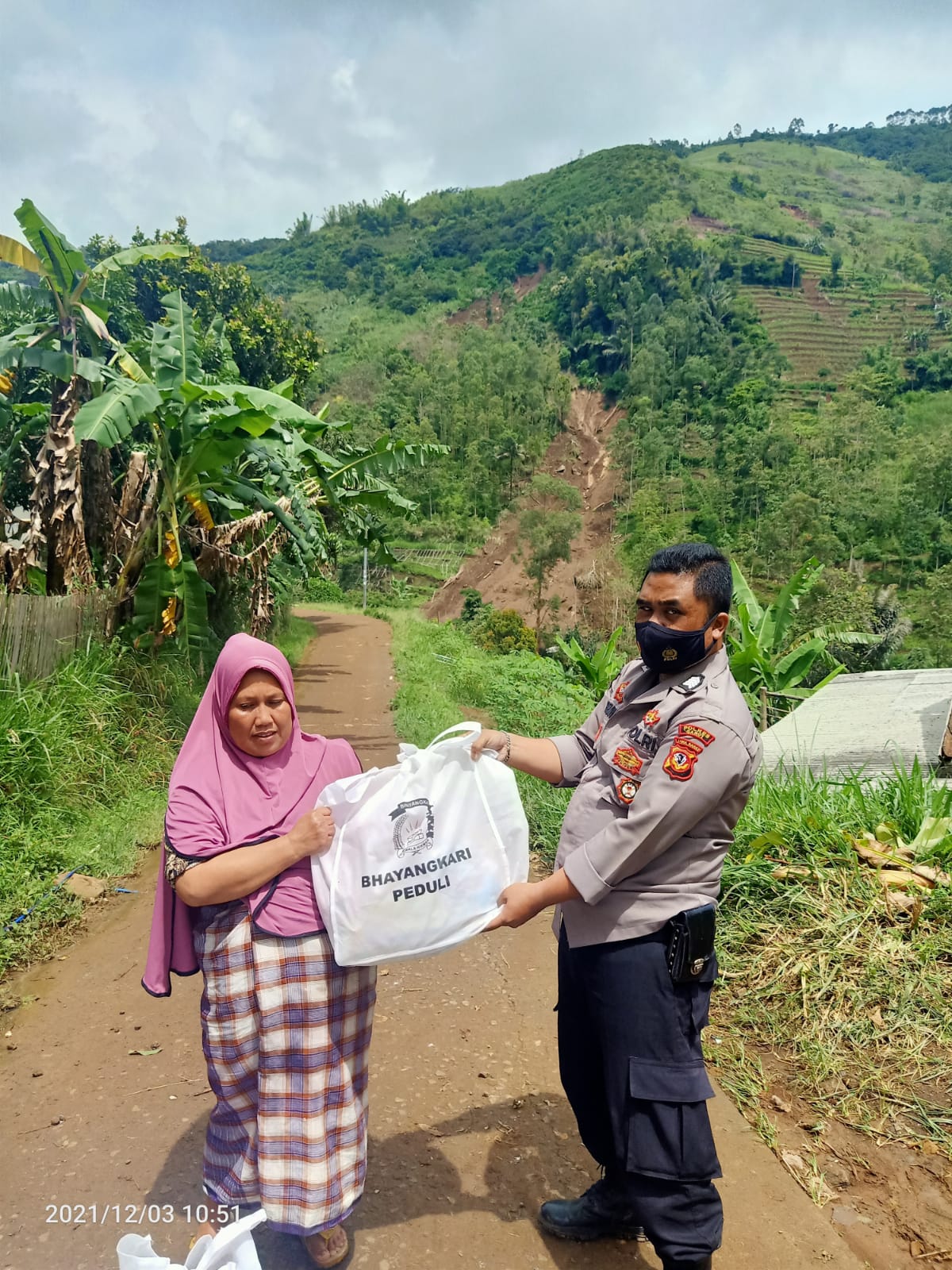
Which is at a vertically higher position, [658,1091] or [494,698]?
[658,1091]

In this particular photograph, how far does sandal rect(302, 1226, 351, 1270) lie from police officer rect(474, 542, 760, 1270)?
0.75 m

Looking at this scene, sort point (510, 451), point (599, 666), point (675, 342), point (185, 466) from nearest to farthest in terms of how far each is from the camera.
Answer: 1. point (185, 466)
2. point (599, 666)
3. point (510, 451)
4. point (675, 342)

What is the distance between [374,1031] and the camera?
10.5ft

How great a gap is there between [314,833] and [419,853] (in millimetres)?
240

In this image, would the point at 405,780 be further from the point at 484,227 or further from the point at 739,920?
the point at 484,227

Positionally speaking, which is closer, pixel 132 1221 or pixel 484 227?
pixel 132 1221

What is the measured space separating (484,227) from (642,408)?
70877 mm

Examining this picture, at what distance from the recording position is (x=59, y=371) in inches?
224

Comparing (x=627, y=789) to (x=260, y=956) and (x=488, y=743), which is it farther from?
(x=260, y=956)

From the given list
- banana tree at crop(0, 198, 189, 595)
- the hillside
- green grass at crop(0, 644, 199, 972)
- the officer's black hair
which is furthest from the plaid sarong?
the hillside

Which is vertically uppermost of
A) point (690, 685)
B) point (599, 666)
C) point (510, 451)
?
point (510, 451)

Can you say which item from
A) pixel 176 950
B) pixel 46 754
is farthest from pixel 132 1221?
pixel 46 754

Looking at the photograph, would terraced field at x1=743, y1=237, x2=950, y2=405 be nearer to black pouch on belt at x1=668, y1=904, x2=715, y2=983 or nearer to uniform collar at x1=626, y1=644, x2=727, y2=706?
uniform collar at x1=626, y1=644, x2=727, y2=706

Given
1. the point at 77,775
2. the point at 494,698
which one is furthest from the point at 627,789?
the point at 494,698
